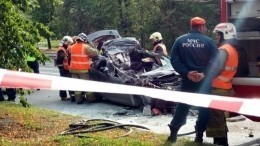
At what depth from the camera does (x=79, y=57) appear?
37.7 feet

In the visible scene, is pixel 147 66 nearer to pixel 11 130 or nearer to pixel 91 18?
pixel 11 130

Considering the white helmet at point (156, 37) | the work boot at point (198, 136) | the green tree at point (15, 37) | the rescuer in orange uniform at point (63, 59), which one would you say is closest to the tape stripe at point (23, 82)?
the work boot at point (198, 136)

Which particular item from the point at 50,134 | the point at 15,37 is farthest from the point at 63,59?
the point at 50,134

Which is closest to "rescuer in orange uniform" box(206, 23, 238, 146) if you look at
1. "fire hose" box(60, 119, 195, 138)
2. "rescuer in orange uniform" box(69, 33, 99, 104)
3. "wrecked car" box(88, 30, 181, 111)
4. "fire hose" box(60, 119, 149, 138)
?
"fire hose" box(60, 119, 195, 138)

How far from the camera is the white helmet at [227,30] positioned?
6789mm

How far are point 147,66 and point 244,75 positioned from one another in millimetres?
4013

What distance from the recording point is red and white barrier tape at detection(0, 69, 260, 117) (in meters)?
4.18

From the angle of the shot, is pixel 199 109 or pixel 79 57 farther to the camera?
pixel 79 57

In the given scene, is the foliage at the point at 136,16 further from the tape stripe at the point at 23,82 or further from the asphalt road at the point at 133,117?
the tape stripe at the point at 23,82

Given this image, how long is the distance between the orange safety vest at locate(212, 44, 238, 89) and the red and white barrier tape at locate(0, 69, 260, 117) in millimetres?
2272

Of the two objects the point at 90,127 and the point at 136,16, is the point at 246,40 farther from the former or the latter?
the point at 136,16

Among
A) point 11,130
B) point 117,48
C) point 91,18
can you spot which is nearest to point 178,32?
point 91,18

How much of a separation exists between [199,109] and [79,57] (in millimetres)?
5033

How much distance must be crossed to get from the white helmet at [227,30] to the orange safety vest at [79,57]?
5.14m
